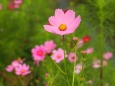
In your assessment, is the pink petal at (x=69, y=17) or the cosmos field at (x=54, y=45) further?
the cosmos field at (x=54, y=45)

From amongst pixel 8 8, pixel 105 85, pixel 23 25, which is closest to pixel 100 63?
pixel 105 85

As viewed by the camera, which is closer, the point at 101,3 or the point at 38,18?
the point at 101,3

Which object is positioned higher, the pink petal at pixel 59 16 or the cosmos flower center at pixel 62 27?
the pink petal at pixel 59 16

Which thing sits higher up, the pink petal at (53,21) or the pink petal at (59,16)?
the pink petal at (59,16)

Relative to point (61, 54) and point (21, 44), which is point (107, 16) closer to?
point (61, 54)

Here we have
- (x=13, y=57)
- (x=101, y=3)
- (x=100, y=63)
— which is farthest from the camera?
(x=13, y=57)

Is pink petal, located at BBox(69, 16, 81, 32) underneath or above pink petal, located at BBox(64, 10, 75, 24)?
underneath

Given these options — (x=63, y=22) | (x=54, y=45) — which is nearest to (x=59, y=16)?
(x=63, y=22)
